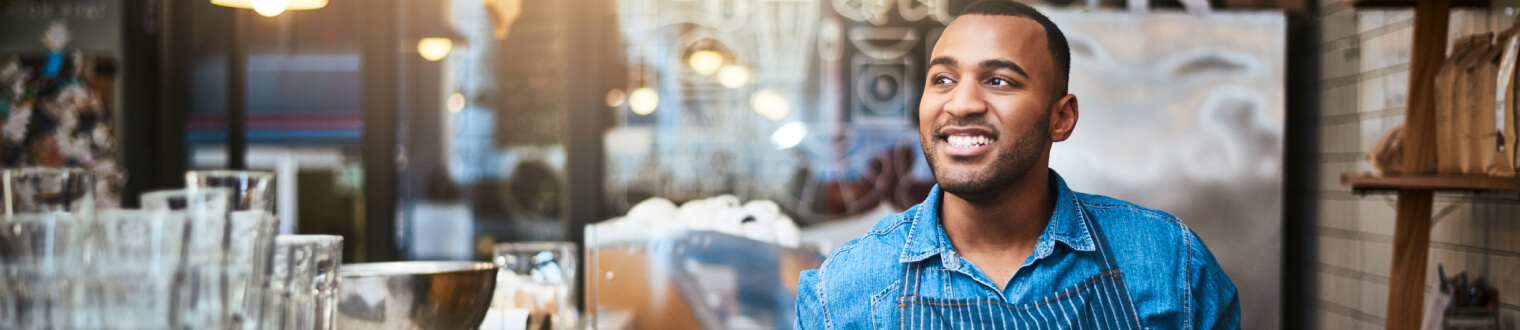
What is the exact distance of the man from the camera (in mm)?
893

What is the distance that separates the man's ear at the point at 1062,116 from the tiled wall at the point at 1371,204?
146 cm

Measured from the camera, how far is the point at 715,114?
3.51 metres

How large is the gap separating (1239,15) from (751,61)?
4.89 ft

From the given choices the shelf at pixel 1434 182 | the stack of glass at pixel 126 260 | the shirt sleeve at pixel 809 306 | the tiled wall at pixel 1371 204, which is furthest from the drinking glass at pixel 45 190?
the tiled wall at pixel 1371 204

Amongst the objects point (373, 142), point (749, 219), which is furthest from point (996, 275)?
point (373, 142)

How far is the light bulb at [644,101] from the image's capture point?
3.52 m

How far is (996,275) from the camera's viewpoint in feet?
3.17

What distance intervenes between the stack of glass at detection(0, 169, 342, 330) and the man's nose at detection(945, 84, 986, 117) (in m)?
0.55

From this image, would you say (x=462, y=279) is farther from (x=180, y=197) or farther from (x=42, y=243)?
(x=42, y=243)

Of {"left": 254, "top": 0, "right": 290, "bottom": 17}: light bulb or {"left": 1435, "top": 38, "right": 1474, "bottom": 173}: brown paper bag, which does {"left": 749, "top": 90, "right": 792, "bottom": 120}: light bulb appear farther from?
{"left": 1435, "top": 38, "right": 1474, "bottom": 173}: brown paper bag

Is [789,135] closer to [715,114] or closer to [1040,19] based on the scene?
[715,114]

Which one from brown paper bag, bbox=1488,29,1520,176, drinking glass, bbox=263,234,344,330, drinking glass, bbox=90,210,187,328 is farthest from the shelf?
drinking glass, bbox=90,210,187,328

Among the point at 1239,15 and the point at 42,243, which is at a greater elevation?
the point at 1239,15

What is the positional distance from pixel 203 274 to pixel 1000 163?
24.0 inches
